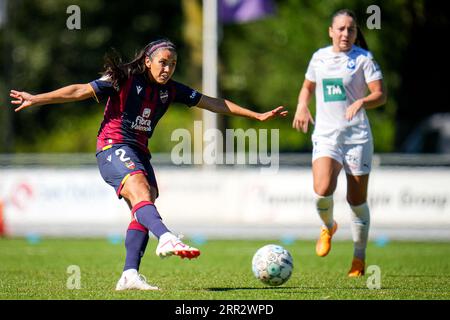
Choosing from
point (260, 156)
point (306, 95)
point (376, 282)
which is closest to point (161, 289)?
point (376, 282)

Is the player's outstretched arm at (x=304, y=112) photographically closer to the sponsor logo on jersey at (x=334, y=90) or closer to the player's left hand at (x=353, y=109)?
the sponsor logo on jersey at (x=334, y=90)

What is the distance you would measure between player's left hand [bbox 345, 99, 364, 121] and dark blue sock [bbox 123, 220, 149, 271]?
2.26m

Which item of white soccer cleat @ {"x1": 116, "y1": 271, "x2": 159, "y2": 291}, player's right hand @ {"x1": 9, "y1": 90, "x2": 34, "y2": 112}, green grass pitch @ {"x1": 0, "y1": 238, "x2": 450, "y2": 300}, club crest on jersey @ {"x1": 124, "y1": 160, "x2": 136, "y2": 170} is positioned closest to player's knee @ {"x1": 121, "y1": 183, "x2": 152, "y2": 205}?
club crest on jersey @ {"x1": 124, "y1": 160, "x2": 136, "y2": 170}

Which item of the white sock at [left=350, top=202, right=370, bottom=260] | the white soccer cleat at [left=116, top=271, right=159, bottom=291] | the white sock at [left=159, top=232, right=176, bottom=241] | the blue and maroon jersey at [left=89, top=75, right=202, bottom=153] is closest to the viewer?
the white sock at [left=159, top=232, right=176, bottom=241]

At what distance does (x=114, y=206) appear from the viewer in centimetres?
1841

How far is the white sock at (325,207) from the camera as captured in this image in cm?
949

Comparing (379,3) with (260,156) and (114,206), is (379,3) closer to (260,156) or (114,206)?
(260,156)

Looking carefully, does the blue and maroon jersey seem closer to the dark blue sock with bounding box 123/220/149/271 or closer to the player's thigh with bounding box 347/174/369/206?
the dark blue sock with bounding box 123/220/149/271

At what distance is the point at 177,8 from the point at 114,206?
23.1m

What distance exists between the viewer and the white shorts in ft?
31.3

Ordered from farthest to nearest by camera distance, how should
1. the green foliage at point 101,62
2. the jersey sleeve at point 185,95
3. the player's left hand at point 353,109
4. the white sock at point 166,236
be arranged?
the green foliage at point 101,62, the player's left hand at point 353,109, the jersey sleeve at point 185,95, the white sock at point 166,236

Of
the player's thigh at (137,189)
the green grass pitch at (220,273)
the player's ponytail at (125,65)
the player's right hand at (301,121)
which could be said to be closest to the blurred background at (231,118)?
the player's ponytail at (125,65)

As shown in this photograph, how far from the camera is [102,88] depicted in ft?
26.3

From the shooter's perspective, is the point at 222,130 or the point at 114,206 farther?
the point at 222,130
